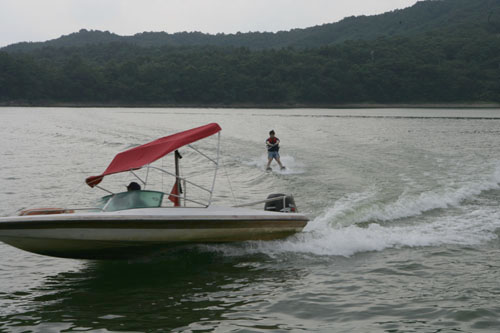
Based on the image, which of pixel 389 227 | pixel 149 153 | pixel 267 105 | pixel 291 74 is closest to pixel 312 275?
pixel 149 153

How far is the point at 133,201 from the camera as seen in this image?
30.8 feet

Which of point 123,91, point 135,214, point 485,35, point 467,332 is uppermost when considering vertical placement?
point 485,35

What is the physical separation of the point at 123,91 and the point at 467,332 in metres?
131

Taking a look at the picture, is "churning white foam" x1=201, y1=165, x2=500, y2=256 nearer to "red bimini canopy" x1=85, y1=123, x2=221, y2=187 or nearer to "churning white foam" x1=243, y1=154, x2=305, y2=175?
"red bimini canopy" x1=85, y1=123, x2=221, y2=187

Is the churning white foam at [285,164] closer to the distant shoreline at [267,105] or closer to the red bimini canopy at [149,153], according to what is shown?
the red bimini canopy at [149,153]

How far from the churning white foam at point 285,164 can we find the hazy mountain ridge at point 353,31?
408 ft

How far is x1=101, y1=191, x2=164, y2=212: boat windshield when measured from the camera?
30.7 feet

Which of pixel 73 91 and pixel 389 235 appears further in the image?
pixel 73 91

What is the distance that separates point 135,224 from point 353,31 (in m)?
173

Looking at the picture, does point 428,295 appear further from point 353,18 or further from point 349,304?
point 353,18

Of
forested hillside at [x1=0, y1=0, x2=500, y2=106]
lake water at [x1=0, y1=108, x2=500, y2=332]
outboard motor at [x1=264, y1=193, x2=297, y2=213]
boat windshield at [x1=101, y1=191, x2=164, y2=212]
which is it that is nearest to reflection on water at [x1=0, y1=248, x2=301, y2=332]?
lake water at [x1=0, y1=108, x2=500, y2=332]

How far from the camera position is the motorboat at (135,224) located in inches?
336

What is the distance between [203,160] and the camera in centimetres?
2634

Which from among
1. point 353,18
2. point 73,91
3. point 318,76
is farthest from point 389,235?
point 353,18
